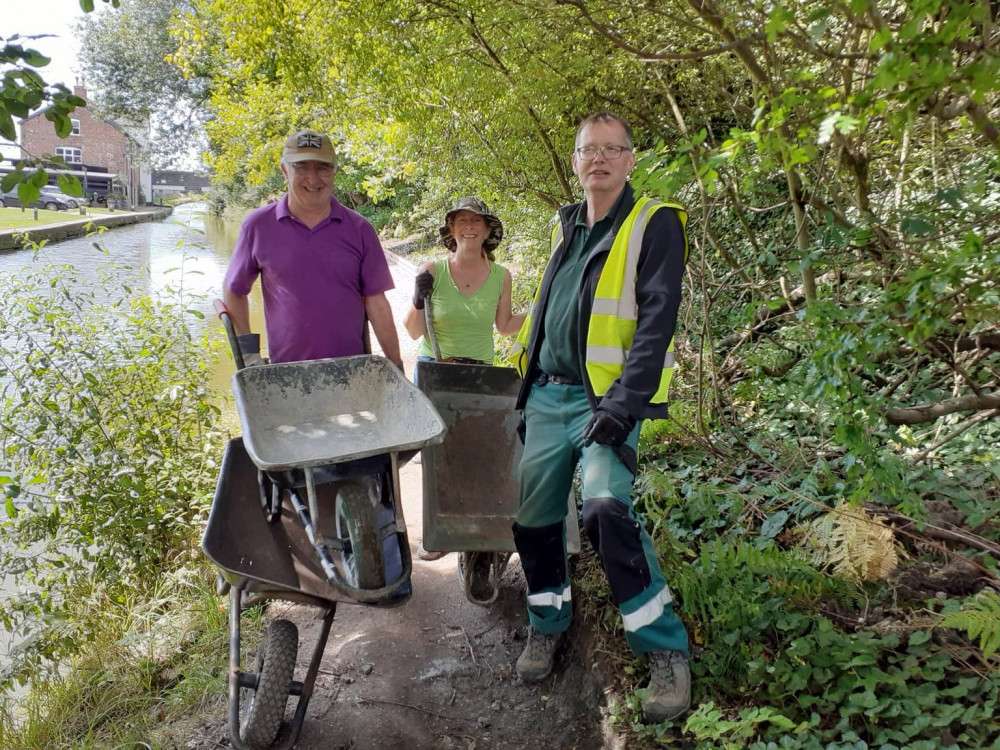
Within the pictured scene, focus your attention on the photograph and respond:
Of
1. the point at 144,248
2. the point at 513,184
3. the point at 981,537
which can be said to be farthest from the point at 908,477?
the point at 144,248

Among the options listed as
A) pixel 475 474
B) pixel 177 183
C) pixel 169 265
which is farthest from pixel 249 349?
pixel 177 183

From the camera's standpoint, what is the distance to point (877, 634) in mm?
2475

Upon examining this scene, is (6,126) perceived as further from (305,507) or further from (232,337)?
(305,507)

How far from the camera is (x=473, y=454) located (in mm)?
3639

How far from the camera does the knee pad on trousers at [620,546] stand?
2.48 m

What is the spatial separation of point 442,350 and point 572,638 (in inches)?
70.6

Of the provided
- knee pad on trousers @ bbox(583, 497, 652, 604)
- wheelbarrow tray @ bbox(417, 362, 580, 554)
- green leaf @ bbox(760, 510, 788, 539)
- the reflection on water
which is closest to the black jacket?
knee pad on trousers @ bbox(583, 497, 652, 604)

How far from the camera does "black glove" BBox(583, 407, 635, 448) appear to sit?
7.95 ft

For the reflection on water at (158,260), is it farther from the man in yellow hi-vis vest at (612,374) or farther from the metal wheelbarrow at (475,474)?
the man in yellow hi-vis vest at (612,374)

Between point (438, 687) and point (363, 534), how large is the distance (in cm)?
96

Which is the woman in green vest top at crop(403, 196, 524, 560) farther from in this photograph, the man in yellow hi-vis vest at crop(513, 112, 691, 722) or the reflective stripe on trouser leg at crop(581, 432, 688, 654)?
the reflective stripe on trouser leg at crop(581, 432, 688, 654)

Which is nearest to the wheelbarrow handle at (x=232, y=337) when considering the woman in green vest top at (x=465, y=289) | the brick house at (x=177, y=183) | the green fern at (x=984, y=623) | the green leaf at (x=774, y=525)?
the woman in green vest top at (x=465, y=289)

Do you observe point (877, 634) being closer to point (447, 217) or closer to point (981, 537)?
point (981, 537)

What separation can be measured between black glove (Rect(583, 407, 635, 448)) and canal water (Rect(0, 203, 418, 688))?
2853 millimetres
